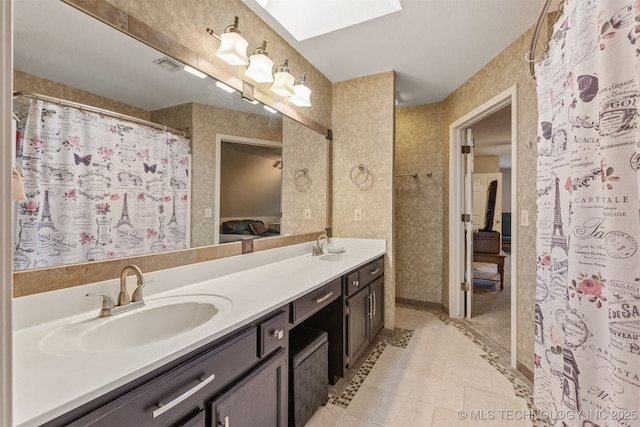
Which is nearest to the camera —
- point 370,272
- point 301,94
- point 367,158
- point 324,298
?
point 324,298

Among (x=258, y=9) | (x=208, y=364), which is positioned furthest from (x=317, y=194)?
(x=208, y=364)

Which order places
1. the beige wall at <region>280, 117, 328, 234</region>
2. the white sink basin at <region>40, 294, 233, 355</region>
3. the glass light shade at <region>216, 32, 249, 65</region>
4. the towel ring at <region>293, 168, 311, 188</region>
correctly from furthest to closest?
the towel ring at <region>293, 168, 311, 188</region> < the beige wall at <region>280, 117, 328, 234</region> < the glass light shade at <region>216, 32, 249, 65</region> < the white sink basin at <region>40, 294, 233, 355</region>

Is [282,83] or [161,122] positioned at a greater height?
[282,83]

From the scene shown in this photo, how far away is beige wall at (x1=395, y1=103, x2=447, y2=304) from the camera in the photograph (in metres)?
3.24

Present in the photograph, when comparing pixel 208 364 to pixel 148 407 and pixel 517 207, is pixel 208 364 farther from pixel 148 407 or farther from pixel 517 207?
pixel 517 207

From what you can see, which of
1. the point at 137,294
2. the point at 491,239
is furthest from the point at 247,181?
the point at 491,239

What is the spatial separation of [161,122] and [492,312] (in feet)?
11.8

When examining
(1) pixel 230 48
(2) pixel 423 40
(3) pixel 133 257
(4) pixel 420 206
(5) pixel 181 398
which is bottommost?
(5) pixel 181 398

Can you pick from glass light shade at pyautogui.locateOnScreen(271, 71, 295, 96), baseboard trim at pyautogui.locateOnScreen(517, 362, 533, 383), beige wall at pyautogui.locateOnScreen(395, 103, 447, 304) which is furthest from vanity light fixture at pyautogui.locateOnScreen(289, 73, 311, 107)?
baseboard trim at pyautogui.locateOnScreen(517, 362, 533, 383)

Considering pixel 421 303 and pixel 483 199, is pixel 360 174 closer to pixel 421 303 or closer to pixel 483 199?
pixel 421 303

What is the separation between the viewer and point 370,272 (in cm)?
221

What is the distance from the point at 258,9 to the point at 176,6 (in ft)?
1.98

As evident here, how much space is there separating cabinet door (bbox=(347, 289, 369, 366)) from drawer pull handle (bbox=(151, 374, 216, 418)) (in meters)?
1.13

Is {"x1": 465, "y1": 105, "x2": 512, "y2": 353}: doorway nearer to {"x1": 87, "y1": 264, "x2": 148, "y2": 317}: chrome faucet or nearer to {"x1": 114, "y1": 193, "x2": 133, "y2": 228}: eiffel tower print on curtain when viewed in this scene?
{"x1": 87, "y1": 264, "x2": 148, "y2": 317}: chrome faucet
